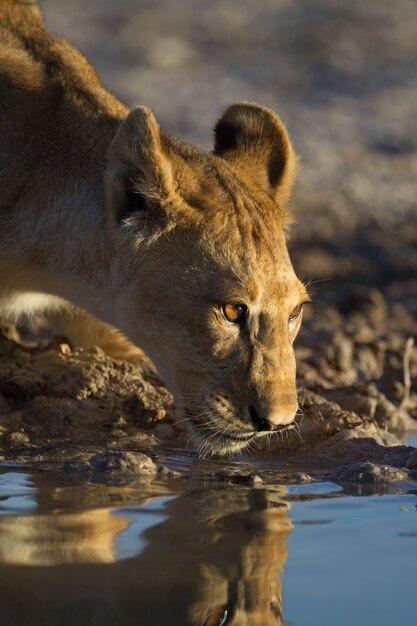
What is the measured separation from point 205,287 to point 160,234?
0.33m

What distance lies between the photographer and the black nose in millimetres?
4957

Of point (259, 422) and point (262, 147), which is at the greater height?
point (262, 147)

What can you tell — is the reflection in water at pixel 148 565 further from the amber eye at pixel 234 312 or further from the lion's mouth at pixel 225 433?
the amber eye at pixel 234 312

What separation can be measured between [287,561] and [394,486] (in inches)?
51.2

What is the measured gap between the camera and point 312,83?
13.9 meters

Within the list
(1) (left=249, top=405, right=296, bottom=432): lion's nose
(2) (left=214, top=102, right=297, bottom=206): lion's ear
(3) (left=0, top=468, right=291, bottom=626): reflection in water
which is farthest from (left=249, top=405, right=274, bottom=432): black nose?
(2) (left=214, top=102, right=297, bottom=206): lion's ear

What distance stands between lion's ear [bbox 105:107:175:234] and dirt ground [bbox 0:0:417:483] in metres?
1.02

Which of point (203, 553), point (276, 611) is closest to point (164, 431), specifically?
point (203, 553)

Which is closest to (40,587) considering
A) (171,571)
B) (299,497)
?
(171,571)

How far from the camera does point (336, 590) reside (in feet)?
11.4

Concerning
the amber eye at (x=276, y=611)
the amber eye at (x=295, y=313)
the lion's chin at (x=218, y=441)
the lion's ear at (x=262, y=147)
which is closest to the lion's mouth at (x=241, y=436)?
the lion's chin at (x=218, y=441)

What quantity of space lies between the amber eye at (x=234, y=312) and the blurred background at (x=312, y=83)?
5504 millimetres

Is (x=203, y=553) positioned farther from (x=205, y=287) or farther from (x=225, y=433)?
(x=205, y=287)

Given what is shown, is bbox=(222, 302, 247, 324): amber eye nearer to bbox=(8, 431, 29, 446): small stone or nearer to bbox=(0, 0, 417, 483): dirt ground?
bbox=(0, 0, 417, 483): dirt ground
